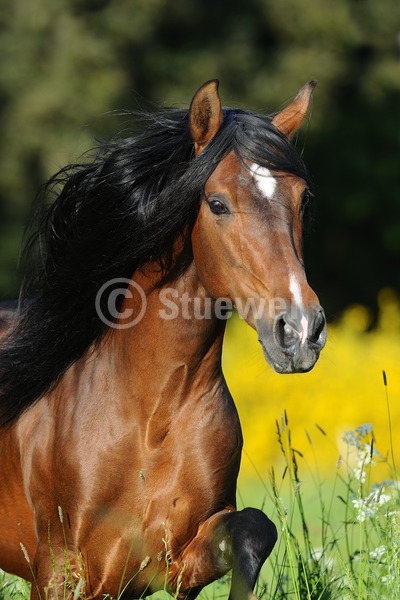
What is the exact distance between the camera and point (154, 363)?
3.06 m

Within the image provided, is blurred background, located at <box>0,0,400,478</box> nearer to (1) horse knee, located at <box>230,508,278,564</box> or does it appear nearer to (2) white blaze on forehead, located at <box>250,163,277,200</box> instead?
(1) horse knee, located at <box>230,508,278,564</box>

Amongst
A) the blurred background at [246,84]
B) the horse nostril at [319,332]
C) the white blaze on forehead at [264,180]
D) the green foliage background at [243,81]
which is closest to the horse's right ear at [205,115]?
the white blaze on forehead at [264,180]

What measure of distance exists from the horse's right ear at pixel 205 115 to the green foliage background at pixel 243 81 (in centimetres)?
1198

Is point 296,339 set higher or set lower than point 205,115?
lower

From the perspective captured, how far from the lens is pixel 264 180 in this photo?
9.00ft

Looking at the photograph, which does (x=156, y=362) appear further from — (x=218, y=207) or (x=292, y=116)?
(x=292, y=116)

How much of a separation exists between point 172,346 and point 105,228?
0.56 metres

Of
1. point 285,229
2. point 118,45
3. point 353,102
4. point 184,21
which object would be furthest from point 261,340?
point 353,102

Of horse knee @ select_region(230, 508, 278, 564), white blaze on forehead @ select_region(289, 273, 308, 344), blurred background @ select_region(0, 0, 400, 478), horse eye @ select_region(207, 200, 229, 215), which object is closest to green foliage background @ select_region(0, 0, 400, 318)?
blurred background @ select_region(0, 0, 400, 478)

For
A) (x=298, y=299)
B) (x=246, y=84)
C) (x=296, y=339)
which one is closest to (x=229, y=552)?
(x=296, y=339)

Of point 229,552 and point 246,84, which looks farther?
point 246,84

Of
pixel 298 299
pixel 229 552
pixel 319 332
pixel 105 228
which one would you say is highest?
pixel 105 228

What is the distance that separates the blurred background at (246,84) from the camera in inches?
638

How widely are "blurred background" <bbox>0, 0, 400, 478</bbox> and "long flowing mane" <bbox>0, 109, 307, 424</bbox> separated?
952cm
